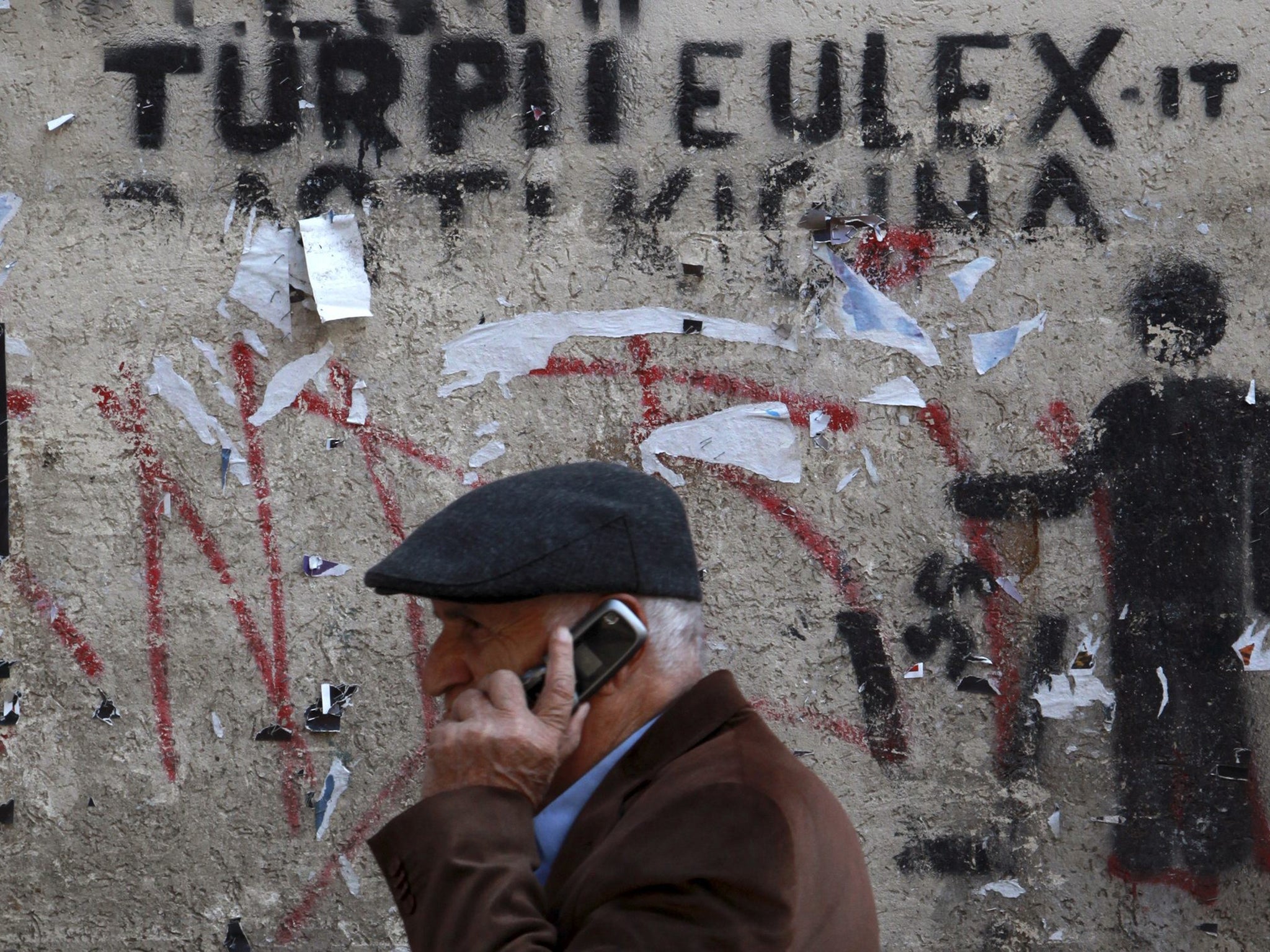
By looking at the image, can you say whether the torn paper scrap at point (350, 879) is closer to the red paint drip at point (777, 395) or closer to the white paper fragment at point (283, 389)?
the white paper fragment at point (283, 389)

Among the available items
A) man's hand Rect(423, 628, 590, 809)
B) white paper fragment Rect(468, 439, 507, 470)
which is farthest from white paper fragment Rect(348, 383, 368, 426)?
man's hand Rect(423, 628, 590, 809)

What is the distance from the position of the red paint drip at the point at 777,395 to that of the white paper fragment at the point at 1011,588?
0.55 m

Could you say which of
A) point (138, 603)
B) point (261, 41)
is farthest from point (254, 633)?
point (261, 41)

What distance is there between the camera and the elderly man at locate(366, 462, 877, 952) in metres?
1.30

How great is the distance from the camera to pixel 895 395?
2.81m

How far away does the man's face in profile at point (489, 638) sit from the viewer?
1.53 m

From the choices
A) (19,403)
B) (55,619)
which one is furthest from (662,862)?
(19,403)

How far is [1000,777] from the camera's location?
277 cm

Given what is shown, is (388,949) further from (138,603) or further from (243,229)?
(243,229)

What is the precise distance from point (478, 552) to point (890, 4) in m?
2.09

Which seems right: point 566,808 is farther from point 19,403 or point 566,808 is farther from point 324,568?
point 19,403

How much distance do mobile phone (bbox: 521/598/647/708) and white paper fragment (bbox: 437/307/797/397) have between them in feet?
4.49

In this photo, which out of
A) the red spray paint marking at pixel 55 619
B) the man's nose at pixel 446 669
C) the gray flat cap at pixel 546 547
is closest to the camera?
the gray flat cap at pixel 546 547

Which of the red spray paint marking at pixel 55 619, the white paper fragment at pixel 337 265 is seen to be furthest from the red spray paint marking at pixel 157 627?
the white paper fragment at pixel 337 265
